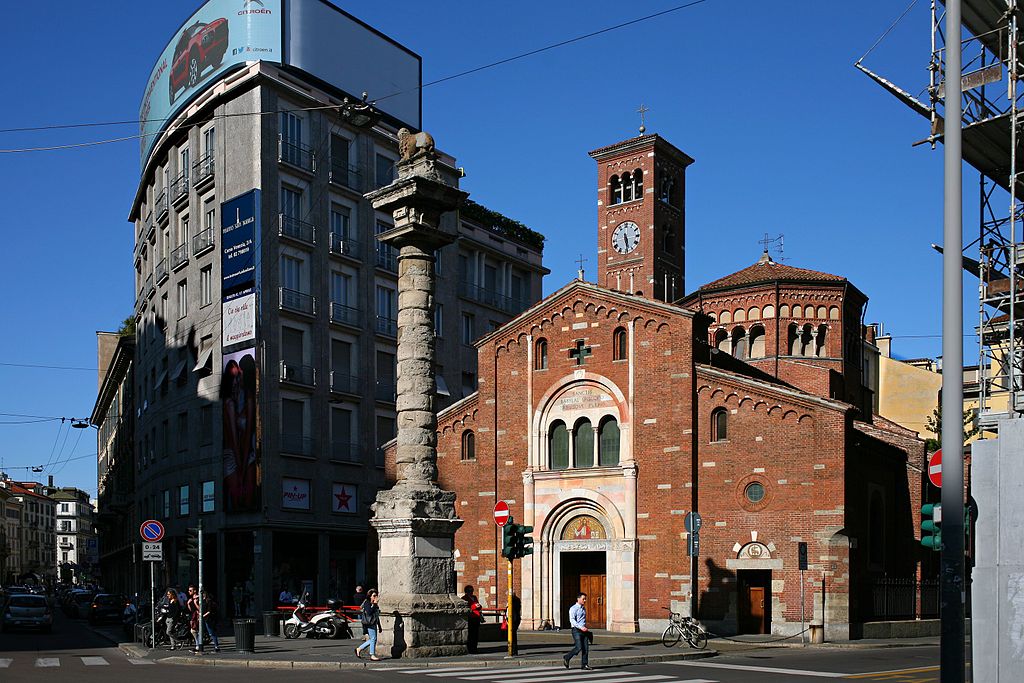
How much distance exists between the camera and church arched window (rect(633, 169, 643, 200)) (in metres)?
57.7

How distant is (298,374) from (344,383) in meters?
3.01

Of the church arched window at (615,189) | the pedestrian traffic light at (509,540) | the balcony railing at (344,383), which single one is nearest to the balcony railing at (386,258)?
the balcony railing at (344,383)

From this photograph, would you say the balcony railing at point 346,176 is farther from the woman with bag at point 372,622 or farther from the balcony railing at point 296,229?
the woman with bag at point 372,622

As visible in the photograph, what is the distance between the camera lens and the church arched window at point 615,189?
192 ft

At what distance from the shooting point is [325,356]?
4831 cm

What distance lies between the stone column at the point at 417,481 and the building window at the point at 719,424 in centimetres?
1510

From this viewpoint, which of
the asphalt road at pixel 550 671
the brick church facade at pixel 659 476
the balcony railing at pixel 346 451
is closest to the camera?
the asphalt road at pixel 550 671

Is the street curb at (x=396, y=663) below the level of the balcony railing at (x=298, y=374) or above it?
below

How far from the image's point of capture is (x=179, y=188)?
5166 cm

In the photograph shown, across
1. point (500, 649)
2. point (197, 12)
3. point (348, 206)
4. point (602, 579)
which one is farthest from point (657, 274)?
point (500, 649)

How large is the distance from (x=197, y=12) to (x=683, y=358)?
29648 mm

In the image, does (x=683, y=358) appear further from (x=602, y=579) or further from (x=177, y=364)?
(x=177, y=364)

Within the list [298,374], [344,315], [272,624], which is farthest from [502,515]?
[344,315]

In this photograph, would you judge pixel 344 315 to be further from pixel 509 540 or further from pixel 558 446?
pixel 509 540
